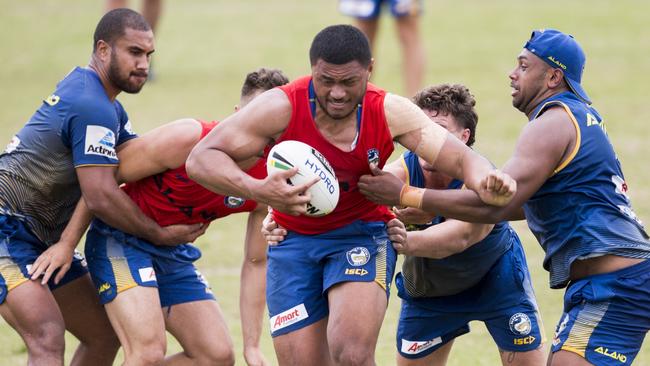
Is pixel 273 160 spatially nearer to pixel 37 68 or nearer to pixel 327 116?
pixel 327 116

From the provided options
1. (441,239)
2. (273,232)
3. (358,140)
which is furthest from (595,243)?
(273,232)

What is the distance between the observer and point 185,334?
739 cm

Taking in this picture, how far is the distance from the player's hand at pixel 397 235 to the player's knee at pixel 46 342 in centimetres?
198

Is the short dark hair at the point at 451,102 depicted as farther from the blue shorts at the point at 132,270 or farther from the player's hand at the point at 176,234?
the blue shorts at the point at 132,270

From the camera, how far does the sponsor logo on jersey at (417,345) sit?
7.48 meters

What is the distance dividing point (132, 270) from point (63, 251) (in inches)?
16.9

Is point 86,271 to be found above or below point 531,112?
below

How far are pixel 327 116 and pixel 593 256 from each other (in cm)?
163

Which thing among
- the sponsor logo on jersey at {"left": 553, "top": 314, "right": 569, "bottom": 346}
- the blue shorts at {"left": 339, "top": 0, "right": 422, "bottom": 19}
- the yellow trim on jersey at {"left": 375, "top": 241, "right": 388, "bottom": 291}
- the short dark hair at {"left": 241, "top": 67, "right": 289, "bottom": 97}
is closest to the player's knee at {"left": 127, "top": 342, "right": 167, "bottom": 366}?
the yellow trim on jersey at {"left": 375, "top": 241, "right": 388, "bottom": 291}

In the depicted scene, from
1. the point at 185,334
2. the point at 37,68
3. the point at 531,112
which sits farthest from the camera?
the point at 37,68

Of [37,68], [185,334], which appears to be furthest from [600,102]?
[185,334]

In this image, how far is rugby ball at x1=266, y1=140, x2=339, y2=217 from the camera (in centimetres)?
627

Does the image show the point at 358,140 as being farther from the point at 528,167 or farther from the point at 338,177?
the point at 528,167

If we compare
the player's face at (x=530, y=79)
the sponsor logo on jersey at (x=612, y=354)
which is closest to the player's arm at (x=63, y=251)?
the player's face at (x=530, y=79)
